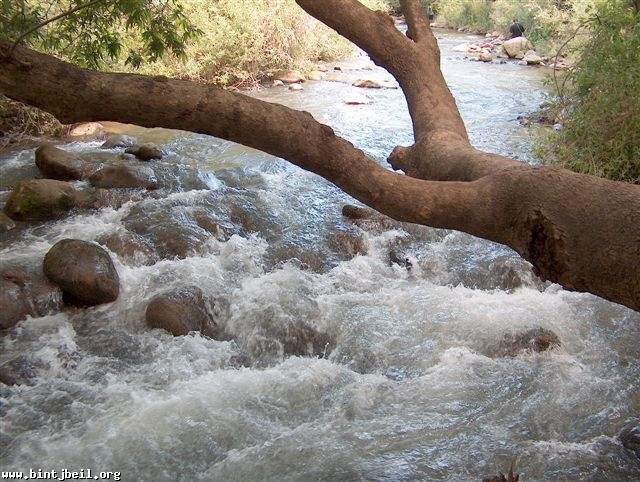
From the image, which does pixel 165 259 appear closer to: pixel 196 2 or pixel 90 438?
pixel 90 438

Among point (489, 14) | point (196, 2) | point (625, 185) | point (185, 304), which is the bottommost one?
point (185, 304)

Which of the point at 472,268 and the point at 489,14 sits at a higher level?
the point at 489,14

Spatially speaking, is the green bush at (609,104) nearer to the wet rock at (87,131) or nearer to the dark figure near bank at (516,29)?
the wet rock at (87,131)

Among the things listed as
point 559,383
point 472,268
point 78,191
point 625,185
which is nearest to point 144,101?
point 625,185

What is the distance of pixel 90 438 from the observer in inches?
141

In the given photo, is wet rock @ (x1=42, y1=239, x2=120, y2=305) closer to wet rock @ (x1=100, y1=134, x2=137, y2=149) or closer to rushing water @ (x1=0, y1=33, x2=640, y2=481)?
rushing water @ (x1=0, y1=33, x2=640, y2=481)

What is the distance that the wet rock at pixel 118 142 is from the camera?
29.9ft

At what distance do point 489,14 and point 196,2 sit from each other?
14667 mm

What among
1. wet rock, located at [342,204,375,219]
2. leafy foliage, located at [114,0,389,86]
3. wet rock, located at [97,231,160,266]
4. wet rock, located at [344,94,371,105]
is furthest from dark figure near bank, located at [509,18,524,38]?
wet rock, located at [97,231,160,266]

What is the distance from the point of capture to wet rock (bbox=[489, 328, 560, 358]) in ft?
15.1

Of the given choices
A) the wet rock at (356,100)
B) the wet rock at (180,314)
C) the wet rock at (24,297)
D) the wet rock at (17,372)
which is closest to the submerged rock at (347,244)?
the wet rock at (180,314)

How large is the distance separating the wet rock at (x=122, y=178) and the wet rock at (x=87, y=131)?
238cm

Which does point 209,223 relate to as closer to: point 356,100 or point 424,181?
point 424,181

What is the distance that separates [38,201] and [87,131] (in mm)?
3642
